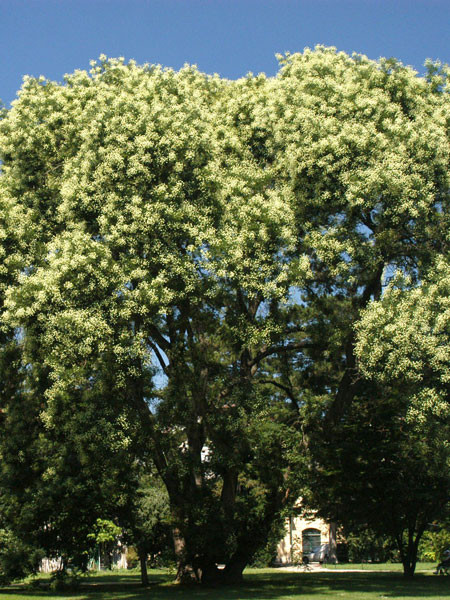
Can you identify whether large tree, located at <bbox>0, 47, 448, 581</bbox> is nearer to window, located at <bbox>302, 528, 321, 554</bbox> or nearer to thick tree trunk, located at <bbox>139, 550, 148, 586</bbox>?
thick tree trunk, located at <bbox>139, 550, 148, 586</bbox>

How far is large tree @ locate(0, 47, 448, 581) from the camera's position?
1891 centimetres

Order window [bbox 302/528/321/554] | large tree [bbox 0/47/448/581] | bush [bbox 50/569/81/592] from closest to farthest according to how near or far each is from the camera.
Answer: large tree [bbox 0/47/448/581] → bush [bbox 50/569/81/592] → window [bbox 302/528/321/554]

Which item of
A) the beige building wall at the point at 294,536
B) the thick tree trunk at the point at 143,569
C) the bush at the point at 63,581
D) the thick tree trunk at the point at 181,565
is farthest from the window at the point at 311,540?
the bush at the point at 63,581

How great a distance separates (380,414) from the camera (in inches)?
1097

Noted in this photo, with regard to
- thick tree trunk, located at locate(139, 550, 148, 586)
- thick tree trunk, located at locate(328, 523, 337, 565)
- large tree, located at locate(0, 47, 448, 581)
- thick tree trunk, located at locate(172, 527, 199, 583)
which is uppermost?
large tree, located at locate(0, 47, 448, 581)

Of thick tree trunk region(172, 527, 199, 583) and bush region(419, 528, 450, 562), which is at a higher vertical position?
thick tree trunk region(172, 527, 199, 583)

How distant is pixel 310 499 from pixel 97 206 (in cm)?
1695

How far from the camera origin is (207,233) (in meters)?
19.7

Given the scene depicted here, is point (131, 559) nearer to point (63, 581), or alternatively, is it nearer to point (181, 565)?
point (63, 581)

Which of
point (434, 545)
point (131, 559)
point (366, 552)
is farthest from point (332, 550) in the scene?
point (131, 559)

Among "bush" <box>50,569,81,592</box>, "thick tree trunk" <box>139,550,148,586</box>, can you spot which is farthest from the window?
"bush" <box>50,569,81,592</box>

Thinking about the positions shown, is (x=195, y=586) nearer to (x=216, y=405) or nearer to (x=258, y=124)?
(x=216, y=405)

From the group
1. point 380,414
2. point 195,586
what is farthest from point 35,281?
point 380,414

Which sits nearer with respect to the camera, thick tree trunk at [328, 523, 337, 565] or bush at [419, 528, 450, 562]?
bush at [419, 528, 450, 562]
